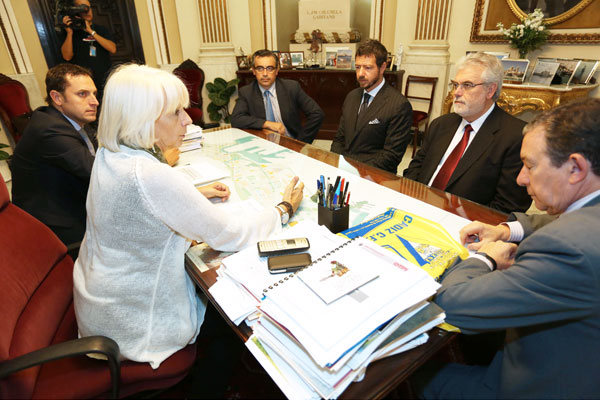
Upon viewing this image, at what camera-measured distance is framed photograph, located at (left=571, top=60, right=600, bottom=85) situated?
3.29 meters

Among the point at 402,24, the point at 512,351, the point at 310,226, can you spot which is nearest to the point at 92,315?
the point at 310,226

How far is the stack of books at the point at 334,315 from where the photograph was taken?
0.62 metres

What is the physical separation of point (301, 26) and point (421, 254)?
515cm

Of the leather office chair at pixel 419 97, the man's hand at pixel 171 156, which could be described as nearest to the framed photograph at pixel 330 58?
the leather office chair at pixel 419 97

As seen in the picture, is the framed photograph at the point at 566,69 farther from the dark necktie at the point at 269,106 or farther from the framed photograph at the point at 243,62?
the framed photograph at the point at 243,62

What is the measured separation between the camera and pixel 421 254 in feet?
3.12

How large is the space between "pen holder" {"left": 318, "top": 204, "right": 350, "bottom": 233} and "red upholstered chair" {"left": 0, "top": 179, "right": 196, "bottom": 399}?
2.07 ft

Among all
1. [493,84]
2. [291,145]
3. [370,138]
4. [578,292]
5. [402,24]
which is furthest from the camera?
[402,24]

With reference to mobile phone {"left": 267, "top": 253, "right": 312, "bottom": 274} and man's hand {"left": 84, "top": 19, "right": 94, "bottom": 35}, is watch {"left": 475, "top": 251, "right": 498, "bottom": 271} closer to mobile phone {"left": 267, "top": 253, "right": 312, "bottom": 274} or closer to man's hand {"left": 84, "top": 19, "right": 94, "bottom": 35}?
mobile phone {"left": 267, "top": 253, "right": 312, "bottom": 274}

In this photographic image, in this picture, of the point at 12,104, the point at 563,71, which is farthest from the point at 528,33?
the point at 12,104

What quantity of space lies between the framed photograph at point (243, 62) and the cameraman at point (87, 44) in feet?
5.42

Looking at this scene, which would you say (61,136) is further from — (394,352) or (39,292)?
(394,352)

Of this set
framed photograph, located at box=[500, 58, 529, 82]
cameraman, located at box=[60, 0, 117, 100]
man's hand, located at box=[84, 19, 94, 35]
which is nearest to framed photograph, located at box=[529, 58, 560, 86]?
framed photograph, located at box=[500, 58, 529, 82]

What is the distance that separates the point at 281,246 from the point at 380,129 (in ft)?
5.50
